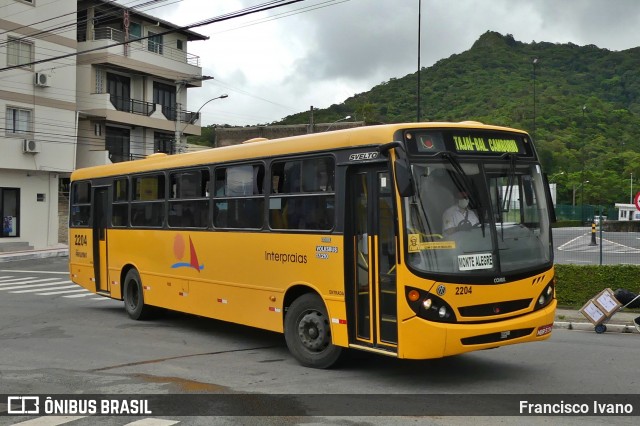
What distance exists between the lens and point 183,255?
12445 mm

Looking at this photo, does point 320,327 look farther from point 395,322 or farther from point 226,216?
point 226,216

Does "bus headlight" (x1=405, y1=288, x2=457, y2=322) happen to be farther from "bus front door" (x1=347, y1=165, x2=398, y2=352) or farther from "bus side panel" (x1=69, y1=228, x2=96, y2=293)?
"bus side panel" (x1=69, y1=228, x2=96, y2=293)

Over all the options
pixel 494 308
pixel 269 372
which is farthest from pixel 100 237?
pixel 494 308

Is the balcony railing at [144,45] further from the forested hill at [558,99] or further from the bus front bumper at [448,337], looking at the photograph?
the bus front bumper at [448,337]

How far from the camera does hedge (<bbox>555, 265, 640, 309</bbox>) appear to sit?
15555 millimetres

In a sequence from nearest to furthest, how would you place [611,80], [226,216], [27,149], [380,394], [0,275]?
[380,394] < [226,216] < [0,275] < [27,149] < [611,80]

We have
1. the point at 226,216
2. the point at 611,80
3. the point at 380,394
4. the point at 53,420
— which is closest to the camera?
the point at 53,420

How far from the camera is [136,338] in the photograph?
1204cm

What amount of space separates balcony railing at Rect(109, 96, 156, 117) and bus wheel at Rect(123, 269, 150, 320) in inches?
1224

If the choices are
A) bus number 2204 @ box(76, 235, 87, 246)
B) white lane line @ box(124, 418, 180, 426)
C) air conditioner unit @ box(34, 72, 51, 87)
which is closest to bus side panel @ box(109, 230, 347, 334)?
bus number 2204 @ box(76, 235, 87, 246)

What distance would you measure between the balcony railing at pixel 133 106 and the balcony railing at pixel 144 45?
132 inches

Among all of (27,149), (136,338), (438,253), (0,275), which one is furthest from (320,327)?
(27,149)

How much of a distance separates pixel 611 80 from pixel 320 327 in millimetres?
113417

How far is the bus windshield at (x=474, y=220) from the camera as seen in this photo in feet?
25.9
